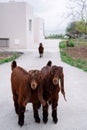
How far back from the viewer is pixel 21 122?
5.88 metres

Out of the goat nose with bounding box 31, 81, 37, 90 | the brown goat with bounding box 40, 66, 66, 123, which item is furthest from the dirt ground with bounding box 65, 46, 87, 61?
the goat nose with bounding box 31, 81, 37, 90

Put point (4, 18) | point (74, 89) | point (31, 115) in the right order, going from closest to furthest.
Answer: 1. point (31, 115)
2. point (74, 89)
3. point (4, 18)

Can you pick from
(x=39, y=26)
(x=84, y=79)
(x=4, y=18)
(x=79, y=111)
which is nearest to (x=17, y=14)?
(x=4, y=18)

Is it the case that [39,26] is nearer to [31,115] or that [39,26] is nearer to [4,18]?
[4,18]

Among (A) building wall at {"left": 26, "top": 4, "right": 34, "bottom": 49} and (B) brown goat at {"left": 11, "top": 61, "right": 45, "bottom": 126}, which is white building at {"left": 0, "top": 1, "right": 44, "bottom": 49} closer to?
(A) building wall at {"left": 26, "top": 4, "right": 34, "bottom": 49}

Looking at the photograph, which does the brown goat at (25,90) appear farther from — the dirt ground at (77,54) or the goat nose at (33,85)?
the dirt ground at (77,54)

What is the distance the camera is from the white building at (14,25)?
1312 inches

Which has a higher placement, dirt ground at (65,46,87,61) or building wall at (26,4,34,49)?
building wall at (26,4,34,49)

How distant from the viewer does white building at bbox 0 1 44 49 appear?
33312 mm

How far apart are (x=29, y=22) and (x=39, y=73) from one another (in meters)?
31.4

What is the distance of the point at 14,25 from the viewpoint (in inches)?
1314

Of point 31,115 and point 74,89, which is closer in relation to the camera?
point 31,115

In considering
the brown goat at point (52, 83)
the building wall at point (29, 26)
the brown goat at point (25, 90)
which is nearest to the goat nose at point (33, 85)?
the brown goat at point (25, 90)

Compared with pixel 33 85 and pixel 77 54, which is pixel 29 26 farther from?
pixel 33 85
